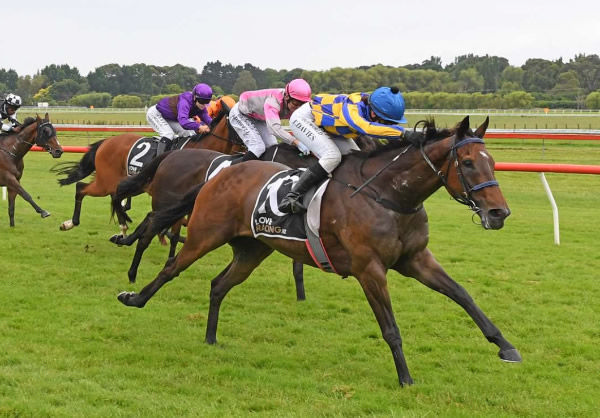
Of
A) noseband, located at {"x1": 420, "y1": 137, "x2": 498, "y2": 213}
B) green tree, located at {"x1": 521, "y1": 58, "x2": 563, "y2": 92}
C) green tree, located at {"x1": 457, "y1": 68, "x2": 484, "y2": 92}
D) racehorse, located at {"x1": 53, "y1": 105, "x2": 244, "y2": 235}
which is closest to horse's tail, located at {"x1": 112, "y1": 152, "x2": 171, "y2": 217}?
racehorse, located at {"x1": 53, "y1": 105, "x2": 244, "y2": 235}

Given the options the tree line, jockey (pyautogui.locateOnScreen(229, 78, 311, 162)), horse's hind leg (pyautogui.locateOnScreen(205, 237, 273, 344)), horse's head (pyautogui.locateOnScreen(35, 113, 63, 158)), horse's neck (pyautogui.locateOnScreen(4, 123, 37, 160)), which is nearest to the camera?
horse's hind leg (pyautogui.locateOnScreen(205, 237, 273, 344))

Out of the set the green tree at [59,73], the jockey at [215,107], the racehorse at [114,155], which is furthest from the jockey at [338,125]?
the green tree at [59,73]

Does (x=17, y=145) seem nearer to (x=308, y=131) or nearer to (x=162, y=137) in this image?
(x=162, y=137)

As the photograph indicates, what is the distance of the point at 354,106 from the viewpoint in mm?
4793

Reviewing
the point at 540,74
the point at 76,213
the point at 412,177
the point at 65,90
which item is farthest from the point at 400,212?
the point at 65,90

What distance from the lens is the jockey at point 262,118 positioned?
6.63 m

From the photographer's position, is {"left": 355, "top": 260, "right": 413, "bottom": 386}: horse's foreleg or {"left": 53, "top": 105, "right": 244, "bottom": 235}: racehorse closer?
{"left": 355, "top": 260, "right": 413, "bottom": 386}: horse's foreleg

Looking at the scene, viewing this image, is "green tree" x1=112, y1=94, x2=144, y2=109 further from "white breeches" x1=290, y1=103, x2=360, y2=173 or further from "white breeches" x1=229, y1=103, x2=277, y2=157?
"white breeches" x1=290, y1=103, x2=360, y2=173

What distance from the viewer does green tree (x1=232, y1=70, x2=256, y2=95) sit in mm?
80688

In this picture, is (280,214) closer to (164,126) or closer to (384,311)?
(384,311)

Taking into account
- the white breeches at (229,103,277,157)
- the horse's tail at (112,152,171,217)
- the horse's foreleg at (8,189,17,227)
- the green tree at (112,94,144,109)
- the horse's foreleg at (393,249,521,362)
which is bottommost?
the green tree at (112,94,144,109)

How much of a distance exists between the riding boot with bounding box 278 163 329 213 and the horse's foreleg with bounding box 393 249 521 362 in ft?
2.45

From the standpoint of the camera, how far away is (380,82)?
6556 centimetres

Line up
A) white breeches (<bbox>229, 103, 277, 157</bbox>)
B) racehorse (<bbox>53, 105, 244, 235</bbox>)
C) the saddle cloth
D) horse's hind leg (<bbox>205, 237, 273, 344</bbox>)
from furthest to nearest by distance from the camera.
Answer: racehorse (<bbox>53, 105, 244, 235</bbox>) < white breeches (<bbox>229, 103, 277, 157</bbox>) < horse's hind leg (<bbox>205, 237, 273, 344</bbox>) < the saddle cloth
